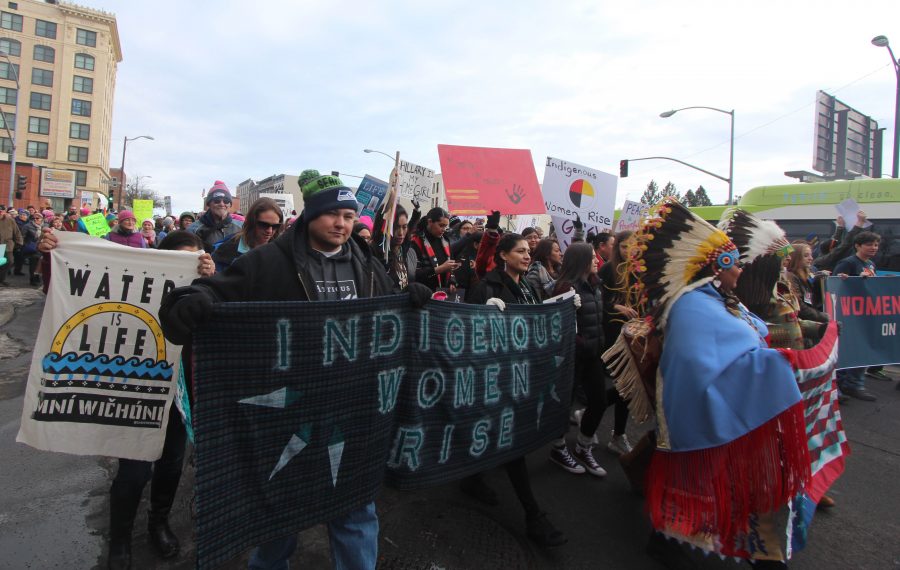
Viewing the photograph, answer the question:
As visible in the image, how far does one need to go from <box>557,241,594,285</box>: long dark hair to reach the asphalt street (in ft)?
4.98

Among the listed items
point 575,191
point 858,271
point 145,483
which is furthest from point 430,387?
point 858,271

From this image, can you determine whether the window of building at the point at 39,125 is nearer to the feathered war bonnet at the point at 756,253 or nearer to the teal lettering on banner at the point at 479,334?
the teal lettering on banner at the point at 479,334

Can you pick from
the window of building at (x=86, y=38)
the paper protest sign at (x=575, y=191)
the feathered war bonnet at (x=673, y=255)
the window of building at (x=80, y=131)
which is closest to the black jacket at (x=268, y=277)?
the feathered war bonnet at (x=673, y=255)

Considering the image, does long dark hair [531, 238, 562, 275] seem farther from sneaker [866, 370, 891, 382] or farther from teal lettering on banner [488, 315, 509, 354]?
sneaker [866, 370, 891, 382]

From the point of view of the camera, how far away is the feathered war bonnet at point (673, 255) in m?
2.97

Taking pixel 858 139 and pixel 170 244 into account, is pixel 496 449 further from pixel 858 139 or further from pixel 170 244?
pixel 858 139

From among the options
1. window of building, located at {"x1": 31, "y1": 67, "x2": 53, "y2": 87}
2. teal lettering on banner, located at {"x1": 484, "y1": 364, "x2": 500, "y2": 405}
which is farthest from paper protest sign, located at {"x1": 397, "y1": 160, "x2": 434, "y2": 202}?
window of building, located at {"x1": 31, "y1": 67, "x2": 53, "y2": 87}

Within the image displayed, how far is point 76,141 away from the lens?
66062 mm

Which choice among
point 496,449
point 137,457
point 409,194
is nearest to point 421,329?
point 496,449

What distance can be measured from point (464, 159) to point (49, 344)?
5.65m

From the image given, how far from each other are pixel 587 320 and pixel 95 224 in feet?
19.5

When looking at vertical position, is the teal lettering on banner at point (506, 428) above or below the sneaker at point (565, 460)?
above

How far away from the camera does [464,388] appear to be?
2.94 meters

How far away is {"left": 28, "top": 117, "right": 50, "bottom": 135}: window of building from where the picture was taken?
63763 millimetres
